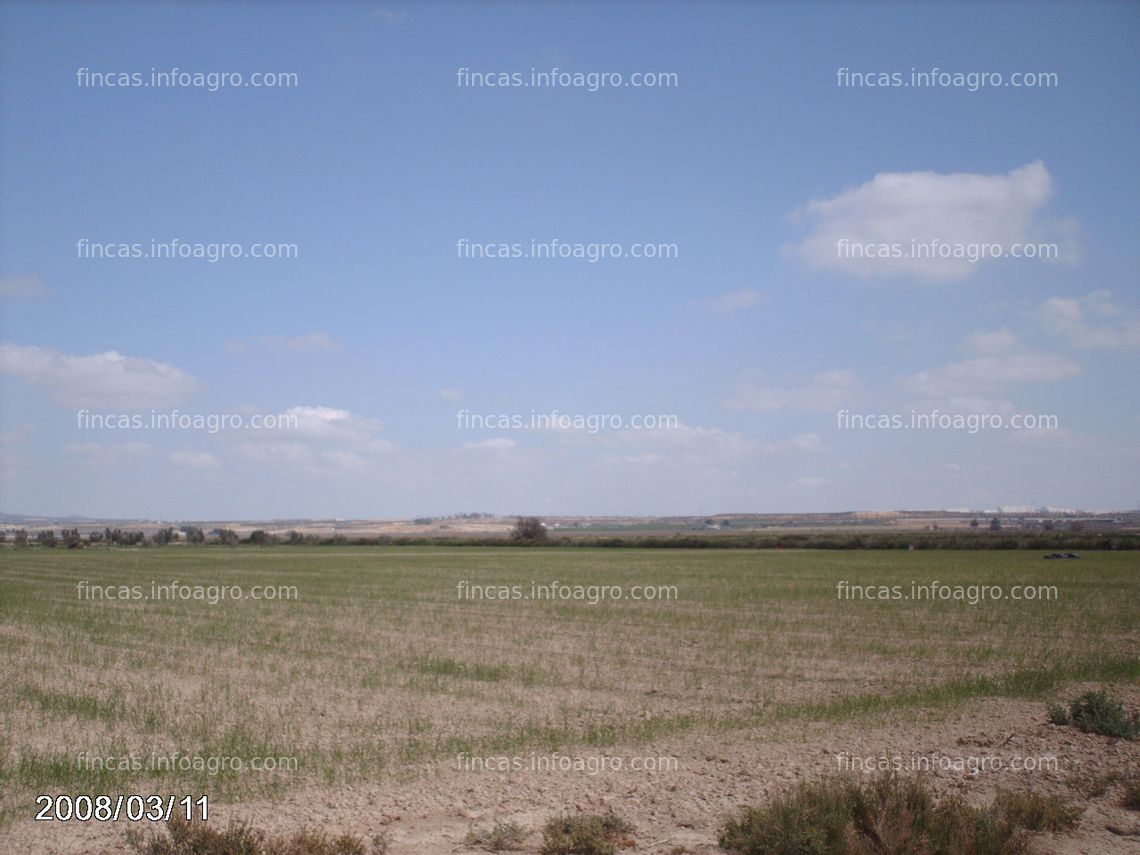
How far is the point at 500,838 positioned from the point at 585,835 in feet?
2.59

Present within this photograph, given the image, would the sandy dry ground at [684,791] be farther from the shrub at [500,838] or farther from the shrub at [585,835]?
the shrub at [585,835]

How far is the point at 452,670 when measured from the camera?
17.4 m

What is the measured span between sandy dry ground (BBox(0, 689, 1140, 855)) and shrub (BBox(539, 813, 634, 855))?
0.21 metres

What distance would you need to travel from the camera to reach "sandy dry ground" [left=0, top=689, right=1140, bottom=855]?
25.3 ft

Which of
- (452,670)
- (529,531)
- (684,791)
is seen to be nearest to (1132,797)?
(684,791)

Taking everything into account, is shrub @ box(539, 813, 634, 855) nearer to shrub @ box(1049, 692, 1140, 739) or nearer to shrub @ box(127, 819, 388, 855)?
shrub @ box(127, 819, 388, 855)

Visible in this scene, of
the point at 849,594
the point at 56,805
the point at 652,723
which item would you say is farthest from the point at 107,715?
the point at 849,594

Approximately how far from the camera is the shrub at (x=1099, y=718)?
11.3 meters

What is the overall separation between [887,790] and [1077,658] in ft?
46.7

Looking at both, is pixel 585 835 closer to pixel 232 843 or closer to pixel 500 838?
pixel 500 838

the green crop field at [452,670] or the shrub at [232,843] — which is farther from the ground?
the shrub at [232,843]

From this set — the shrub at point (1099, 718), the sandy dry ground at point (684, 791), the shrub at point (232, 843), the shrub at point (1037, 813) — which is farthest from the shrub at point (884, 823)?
the shrub at point (1099, 718)

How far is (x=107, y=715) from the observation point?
1298 cm

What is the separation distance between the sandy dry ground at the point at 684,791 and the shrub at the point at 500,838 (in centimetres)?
11
